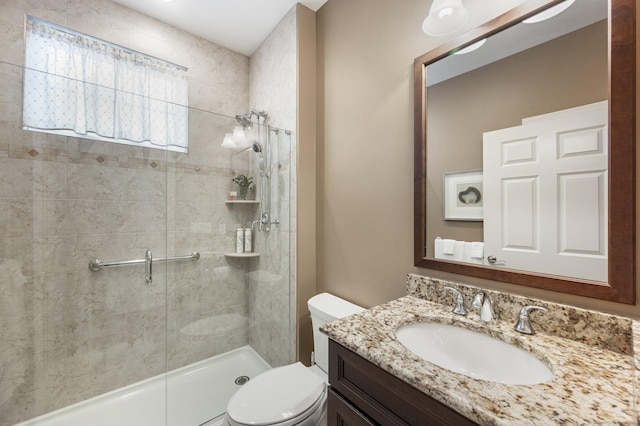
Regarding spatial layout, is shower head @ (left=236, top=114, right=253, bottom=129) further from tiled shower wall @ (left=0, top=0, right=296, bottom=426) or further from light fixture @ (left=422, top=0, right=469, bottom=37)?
light fixture @ (left=422, top=0, right=469, bottom=37)

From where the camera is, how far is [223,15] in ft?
6.43

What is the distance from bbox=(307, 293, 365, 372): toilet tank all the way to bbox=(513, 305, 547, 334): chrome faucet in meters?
0.76

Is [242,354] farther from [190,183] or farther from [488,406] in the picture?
[488,406]

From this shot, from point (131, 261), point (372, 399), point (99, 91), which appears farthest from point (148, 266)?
point (372, 399)

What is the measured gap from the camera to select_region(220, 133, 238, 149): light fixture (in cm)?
200

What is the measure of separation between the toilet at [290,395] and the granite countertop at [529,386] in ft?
1.85

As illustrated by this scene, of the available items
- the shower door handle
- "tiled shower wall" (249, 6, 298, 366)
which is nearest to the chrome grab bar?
the shower door handle

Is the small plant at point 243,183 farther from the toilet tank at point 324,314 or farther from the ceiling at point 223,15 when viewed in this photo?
the ceiling at point 223,15

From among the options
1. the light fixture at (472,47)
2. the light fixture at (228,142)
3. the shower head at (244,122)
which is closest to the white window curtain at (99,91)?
the light fixture at (228,142)

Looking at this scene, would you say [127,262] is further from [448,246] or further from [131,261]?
[448,246]

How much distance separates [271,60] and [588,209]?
2.22 m

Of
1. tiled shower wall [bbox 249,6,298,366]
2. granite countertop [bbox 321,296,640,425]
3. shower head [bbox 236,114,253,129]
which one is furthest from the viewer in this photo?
shower head [bbox 236,114,253,129]

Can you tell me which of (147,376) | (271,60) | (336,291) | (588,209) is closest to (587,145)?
(588,209)

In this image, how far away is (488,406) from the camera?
54cm
